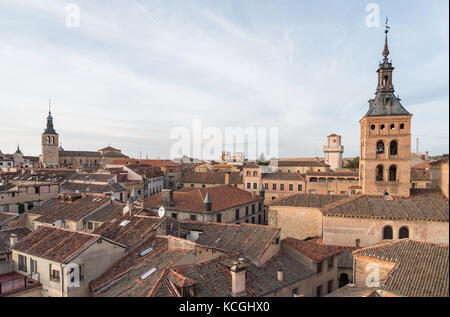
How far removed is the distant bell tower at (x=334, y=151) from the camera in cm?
5800

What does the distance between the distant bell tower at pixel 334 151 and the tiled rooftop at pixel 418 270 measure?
53640mm

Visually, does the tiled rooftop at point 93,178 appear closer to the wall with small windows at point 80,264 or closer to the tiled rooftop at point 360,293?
the wall with small windows at point 80,264

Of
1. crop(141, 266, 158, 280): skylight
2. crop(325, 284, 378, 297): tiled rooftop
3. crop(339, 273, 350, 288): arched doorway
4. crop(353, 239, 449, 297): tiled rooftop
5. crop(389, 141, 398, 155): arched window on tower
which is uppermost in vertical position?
crop(389, 141, 398, 155): arched window on tower

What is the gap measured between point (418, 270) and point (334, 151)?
57271mm

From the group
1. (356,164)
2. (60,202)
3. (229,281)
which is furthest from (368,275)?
(356,164)

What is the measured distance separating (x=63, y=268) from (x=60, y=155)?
69.2 m

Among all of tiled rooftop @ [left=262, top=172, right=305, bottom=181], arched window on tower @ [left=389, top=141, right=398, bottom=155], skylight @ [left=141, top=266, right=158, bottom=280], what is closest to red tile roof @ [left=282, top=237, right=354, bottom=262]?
arched window on tower @ [left=389, top=141, right=398, bottom=155]

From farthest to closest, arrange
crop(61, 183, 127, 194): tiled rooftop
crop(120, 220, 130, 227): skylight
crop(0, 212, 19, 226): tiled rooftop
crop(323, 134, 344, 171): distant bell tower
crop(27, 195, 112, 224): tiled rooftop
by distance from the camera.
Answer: crop(323, 134, 344, 171): distant bell tower
crop(61, 183, 127, 194): tiled rooftop
crop(27, 195, 112, 224): tiled rooftop
crop(0, 212, 19, 226): tiled rooftop
crop(120, 220, 130, 227): skylight

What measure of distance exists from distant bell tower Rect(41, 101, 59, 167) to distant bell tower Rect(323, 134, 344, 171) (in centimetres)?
5996

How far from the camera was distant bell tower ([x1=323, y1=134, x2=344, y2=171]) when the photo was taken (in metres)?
58.0

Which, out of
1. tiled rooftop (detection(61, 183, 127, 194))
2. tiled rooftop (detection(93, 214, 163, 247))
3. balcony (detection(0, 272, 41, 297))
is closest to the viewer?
balcony (detection(0, 272, 41, 297))

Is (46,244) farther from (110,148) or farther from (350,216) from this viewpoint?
(110,148)

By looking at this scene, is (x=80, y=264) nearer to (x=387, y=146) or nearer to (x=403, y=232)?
(x=387, y=146)

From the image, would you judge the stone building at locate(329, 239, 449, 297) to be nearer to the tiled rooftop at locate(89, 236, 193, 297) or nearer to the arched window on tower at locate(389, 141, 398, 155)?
the arched window on tower at locate(389, 141, 398, 155)
